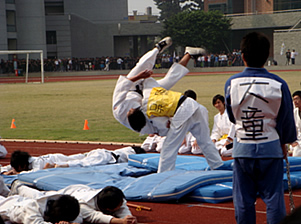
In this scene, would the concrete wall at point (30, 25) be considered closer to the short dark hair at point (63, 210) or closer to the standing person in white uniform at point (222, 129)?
the standing person in white uniform at point (222, 129)

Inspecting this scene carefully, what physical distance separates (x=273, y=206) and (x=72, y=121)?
11804 mm

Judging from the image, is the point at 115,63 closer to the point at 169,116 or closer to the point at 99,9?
the point at 99,9

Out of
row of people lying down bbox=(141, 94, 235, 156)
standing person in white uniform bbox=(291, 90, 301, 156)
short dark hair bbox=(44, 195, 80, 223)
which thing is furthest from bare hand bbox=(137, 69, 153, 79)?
standing person in white uniform bbox=(291, 90, 301, 156)

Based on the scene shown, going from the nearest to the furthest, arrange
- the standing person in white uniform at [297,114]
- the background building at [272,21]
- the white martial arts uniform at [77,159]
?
the white martial arts uniform at [77,159], the standing person in white uniform at [297,114], the background building at [272,21]

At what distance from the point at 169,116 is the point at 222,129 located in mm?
2846

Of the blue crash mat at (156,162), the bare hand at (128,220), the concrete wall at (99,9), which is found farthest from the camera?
the concrete wall at (99,9)

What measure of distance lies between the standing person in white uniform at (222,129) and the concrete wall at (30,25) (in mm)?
50719

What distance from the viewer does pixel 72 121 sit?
49.1 feet

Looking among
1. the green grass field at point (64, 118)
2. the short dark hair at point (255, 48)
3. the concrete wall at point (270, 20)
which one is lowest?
the green grass field at point (64, 118)

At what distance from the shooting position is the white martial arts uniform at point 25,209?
441cm

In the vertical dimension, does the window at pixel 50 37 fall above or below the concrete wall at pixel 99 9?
below

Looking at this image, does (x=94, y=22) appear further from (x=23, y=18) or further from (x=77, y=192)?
(x=77, y=192)

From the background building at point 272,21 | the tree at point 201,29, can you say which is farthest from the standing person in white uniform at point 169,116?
the tree at point 201,29

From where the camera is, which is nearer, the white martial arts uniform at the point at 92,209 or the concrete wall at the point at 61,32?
the white martial arts uniform at the point at 92,209
